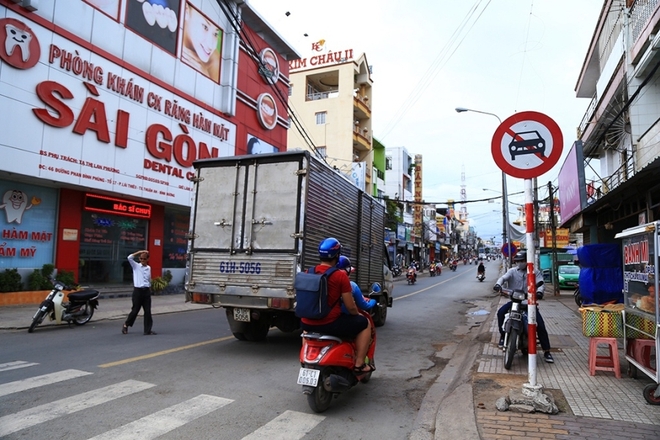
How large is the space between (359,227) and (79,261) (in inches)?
427

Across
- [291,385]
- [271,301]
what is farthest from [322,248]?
[271,301]

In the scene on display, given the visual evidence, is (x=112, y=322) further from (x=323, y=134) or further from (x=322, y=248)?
(x=323, y=134)

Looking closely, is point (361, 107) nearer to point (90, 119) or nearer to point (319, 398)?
point (90, 119)

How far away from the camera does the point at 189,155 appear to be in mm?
19016

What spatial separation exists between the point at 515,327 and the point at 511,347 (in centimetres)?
29

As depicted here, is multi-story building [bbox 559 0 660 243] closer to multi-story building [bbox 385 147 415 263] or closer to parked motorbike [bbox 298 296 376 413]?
parked motorbike [bbox 298 296 376 413]

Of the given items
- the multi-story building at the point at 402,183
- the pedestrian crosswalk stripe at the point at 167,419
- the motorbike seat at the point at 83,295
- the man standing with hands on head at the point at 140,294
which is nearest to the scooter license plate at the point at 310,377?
the pedestrian crosswalk stripe at the point at 167,419

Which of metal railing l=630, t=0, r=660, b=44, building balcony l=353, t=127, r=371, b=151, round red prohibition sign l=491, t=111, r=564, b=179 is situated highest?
building balcony l=353, t=127, r=371, b=151

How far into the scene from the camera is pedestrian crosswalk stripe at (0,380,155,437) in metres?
3.96

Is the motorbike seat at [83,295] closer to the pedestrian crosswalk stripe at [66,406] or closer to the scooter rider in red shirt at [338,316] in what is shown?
the pedestrian crosswalk stripe at [66,406]

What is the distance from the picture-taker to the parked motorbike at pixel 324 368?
4.40 meters

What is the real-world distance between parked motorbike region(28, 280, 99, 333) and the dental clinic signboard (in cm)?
490

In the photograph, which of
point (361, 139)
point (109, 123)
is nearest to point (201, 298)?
point (109, 123)

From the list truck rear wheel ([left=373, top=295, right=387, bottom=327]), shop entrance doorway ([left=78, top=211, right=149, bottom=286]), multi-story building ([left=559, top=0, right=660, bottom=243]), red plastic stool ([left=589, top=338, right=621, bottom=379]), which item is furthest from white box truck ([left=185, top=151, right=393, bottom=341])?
shop entrance doorway ([left=78, top=211, right=149, bottom=286])
